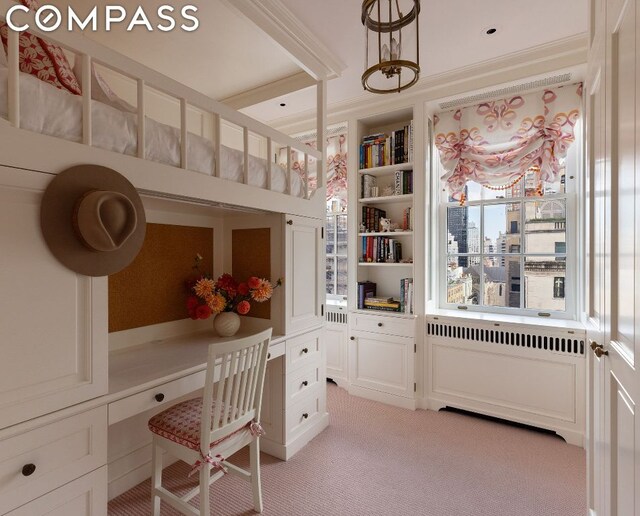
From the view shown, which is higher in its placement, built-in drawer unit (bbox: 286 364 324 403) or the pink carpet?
built-in drawer unit (bbox: 286 364 324 403)

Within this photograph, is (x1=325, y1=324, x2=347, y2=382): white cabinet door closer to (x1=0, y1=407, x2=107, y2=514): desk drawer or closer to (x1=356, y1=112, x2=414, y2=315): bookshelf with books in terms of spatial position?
(x1=356, y1=112, x2=414, y2=315): bookshelf with books

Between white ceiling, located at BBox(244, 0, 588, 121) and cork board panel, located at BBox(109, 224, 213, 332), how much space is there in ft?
5.20

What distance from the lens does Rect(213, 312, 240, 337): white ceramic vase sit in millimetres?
2160

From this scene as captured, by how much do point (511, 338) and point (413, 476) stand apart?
4.26ft

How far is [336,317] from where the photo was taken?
3430mm

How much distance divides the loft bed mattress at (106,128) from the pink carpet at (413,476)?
5.83 ft

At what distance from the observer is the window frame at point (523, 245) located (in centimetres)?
264

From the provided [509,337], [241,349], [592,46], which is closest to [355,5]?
[592,46]

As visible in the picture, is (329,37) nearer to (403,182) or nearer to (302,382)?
(403,182)

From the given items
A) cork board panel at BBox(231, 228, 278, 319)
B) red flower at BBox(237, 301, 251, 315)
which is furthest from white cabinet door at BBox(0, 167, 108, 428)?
cork board panel at BBox(231, 228, 278, 319)

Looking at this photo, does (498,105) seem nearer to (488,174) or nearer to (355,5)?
(488,174)

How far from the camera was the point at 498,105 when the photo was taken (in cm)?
285


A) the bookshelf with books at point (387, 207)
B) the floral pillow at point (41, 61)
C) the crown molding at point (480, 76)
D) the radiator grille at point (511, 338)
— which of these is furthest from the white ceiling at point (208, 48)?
the radiator grille at point (511, 338)

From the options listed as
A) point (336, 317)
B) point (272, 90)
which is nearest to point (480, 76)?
point (272, 90)
